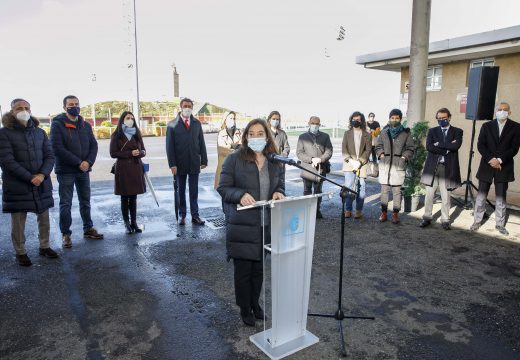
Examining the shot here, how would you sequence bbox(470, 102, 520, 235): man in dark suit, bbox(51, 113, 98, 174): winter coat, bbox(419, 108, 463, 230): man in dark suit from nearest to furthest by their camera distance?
bbox(51, 113, 98, 174): winter coat < bbox(470, 102, 520, 235): man in dark suit < bbox(419, 108, 463, 230): man in dark suit

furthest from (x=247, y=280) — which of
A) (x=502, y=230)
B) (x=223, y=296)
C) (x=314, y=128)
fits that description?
(x=502, y=230)

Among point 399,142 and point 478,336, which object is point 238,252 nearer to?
point 478,336

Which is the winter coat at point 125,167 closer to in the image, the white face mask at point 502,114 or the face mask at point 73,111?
the face mask at point 73,111

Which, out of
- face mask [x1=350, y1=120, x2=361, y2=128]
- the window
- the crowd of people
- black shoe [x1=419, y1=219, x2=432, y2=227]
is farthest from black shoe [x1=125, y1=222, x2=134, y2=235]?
the window

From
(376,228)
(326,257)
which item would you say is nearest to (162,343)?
(326,257)

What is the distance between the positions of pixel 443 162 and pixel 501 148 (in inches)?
35.8

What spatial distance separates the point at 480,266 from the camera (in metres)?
5.29

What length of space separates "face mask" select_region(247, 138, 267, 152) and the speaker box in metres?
6.47

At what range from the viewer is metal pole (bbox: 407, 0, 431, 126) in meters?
8.59

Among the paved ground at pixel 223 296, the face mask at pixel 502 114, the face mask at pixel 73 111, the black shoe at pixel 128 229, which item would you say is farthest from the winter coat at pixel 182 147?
the face mask at pixel 502 114

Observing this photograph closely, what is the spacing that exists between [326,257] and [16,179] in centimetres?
440

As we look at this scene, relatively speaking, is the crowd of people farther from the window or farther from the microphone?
the window

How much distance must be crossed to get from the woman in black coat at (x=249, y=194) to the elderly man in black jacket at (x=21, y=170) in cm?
317

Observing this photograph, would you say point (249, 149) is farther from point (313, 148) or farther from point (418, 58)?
point (418, 58)
